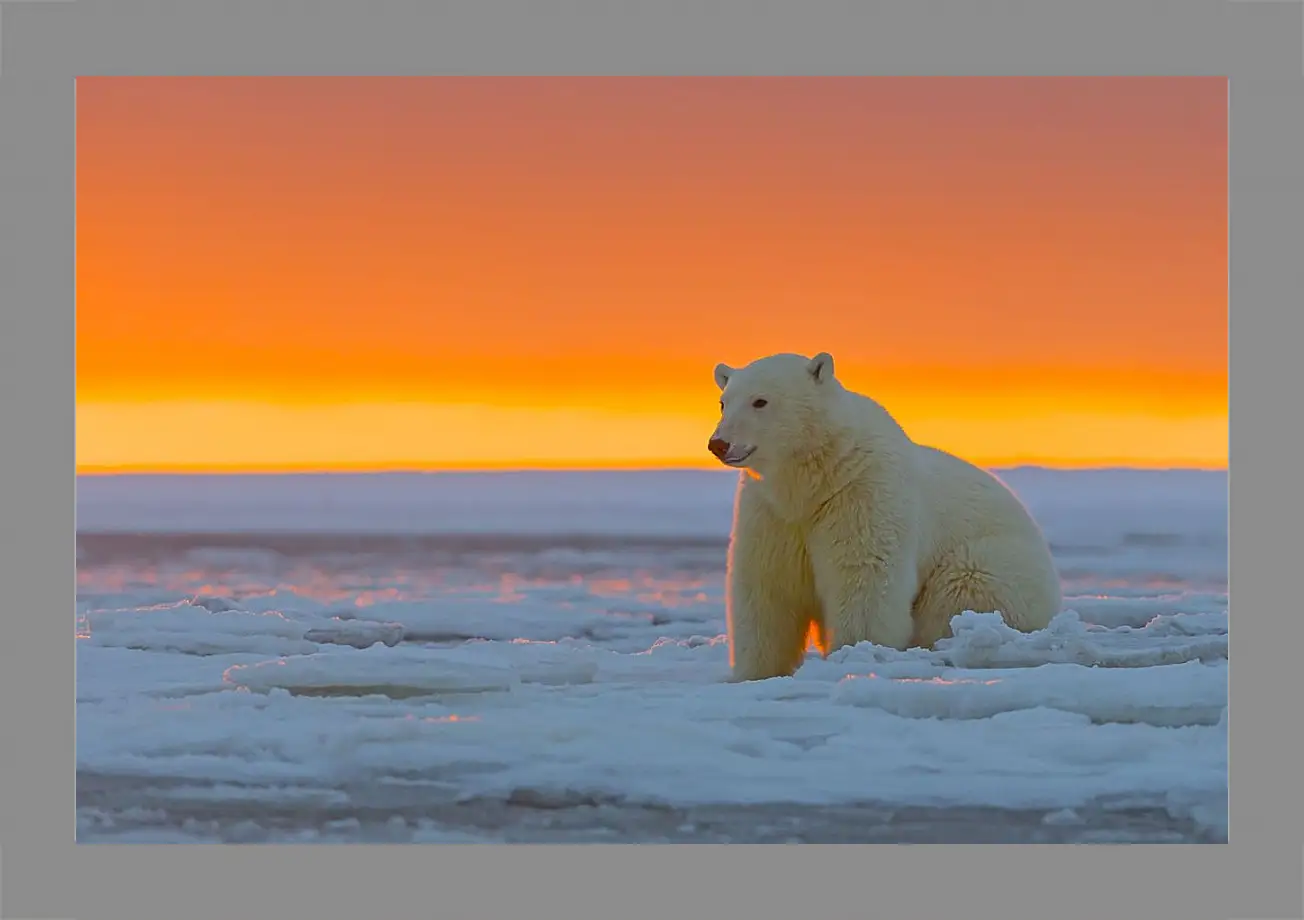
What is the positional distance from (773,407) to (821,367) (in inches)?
11.8

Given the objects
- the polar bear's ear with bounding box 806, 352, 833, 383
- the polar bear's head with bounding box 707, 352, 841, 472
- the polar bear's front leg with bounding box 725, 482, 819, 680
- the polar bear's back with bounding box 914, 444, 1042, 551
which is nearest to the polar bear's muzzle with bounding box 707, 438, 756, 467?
the polar bear's head with bounding box 707, 352, 841, 472

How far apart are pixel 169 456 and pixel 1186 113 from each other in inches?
202

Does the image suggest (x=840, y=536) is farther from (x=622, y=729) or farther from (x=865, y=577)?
(x=622, y=729)

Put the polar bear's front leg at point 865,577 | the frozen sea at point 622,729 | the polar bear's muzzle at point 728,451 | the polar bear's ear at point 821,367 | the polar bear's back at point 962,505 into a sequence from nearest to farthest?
the frozen sea at point 622,729, the polar bear's muzzle at point 728,451, the polar bear's front leg at point 865,577, the polar bear's ear at point 821,367, the polar bear's back at point 962,505

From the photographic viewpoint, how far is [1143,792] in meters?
6.66

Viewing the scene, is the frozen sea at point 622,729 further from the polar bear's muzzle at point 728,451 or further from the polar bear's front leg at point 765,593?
the polar bear's muzzle at point 728,451

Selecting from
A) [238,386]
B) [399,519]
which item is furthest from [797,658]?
[399,519]

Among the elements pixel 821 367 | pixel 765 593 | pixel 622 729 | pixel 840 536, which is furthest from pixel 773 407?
pixel 622 729

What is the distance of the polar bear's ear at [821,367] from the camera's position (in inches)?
309

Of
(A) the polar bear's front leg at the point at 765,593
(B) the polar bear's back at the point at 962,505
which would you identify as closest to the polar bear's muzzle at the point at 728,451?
(A) the polar bear's front leg at the point at 765,593

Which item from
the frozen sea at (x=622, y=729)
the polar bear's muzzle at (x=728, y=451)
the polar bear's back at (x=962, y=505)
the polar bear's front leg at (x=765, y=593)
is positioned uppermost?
the polar bear's muzzle at (x=728, y=451)

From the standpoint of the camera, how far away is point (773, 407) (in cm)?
779

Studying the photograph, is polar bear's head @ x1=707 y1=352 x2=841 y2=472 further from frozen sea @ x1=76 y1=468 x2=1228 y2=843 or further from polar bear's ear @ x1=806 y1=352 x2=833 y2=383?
frozen sea @ x1=76 y1=468 x2=1228 y2=843

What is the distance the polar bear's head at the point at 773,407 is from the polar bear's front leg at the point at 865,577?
404mm
